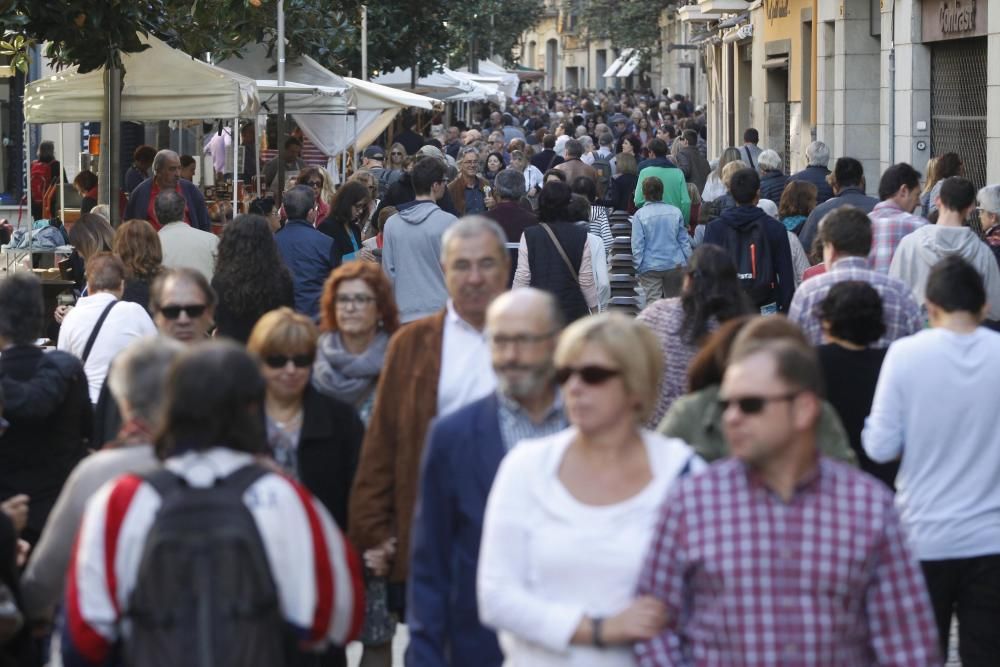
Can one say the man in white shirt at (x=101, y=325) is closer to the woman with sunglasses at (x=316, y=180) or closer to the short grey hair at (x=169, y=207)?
the short grey hair at (x=169, y=207)

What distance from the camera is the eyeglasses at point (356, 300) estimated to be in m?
6.18

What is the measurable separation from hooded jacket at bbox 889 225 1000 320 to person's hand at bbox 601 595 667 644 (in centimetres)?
519

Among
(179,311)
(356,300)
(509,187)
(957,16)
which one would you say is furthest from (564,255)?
(957,16)

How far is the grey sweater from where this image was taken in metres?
4.13

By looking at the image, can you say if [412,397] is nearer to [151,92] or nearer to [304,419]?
[304,419]

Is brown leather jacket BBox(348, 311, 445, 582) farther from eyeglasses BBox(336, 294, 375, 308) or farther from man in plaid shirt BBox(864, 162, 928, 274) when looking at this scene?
man in plaid shirt BBox(864, 162, 928, 274)

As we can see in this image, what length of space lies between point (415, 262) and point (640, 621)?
20.8 feet

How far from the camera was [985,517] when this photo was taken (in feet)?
18.2

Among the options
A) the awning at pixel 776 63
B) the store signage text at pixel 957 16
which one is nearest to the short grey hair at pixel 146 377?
the store signage text at pixel 957 16

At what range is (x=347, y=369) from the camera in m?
6.18

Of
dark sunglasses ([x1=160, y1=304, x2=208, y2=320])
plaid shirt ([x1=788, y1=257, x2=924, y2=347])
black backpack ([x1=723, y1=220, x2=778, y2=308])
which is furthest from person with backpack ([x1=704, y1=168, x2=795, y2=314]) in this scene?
dark sunglasses ([x1=160, y1=304, x2=208, y2=320])

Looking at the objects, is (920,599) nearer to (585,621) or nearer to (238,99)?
(585,621)

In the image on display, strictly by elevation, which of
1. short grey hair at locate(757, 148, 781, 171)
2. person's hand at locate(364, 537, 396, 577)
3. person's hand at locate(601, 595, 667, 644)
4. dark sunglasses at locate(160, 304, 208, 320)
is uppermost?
short grey hair at locate(757, 148, 781, 171)

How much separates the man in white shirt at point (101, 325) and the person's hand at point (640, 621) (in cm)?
394
